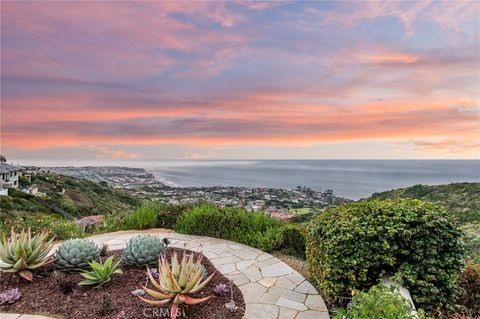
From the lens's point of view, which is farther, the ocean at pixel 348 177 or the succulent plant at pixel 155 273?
the ocean at pixel 348 177

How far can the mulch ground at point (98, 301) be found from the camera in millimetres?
3078

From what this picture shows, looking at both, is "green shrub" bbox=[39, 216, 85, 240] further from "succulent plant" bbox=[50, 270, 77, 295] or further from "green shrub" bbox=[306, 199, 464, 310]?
"green shrub" bbox=[306, 199, 464, 310]

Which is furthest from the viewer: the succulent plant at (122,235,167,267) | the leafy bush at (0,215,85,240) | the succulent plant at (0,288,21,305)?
the leafy bush at (0,215,85,240)

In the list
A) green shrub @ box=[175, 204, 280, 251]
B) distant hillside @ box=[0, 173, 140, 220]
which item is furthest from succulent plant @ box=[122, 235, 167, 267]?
distant hillside @ box=[0, 173, 140, 220]

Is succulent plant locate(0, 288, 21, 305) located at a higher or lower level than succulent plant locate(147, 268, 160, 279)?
lower

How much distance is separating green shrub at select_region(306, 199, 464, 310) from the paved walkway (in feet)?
1.54

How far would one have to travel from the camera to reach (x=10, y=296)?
3.34 meters

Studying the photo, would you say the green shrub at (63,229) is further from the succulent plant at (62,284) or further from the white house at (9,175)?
the white house at (9,175)

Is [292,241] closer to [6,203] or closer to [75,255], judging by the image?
[75,255]

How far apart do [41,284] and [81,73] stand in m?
7.30

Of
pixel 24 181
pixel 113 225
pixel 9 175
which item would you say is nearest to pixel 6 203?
pixel 24 181

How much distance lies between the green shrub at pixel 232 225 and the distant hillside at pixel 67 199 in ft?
55.0

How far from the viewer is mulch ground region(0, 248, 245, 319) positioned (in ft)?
10.1

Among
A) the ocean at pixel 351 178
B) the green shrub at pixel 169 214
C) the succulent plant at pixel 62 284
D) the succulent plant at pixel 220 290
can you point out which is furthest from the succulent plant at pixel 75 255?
the ocean at pixel 351 178
